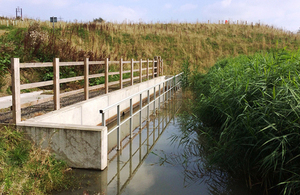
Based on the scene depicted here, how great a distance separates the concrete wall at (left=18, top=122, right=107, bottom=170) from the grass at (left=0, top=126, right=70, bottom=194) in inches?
6.4

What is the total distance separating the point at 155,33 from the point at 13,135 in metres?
33.0

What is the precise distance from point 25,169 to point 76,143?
3.19 ft

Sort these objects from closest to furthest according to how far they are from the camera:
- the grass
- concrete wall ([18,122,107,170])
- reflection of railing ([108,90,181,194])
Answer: the grass
reflection of railing ([108,90,181,194])
concrete wall ([18,122,107,170])

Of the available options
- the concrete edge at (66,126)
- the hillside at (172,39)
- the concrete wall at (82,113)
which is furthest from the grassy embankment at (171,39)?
the concrete edge at (66,126)

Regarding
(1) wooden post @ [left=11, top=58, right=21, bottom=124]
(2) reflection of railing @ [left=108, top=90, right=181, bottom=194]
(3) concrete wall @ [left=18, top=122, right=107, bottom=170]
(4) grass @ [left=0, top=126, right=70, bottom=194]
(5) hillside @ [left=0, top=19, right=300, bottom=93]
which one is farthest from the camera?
(5) hillside @ [left=0, top=19, right=300, bottom=93]

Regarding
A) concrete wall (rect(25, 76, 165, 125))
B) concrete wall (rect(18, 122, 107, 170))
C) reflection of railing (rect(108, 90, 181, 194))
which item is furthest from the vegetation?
concrete wall (rect(25, 76, 165, 125))

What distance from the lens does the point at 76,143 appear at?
5.18 m

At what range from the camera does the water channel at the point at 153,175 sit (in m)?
4.45

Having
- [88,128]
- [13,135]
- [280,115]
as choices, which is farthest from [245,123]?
[13,135]

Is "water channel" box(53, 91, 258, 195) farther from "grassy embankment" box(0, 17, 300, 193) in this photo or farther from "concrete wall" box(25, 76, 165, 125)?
"grassy embankment" box(0, 17, 300, 193)

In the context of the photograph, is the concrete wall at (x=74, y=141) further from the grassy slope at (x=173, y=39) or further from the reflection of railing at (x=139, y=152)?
the grassy slope at (x=173, y=39)

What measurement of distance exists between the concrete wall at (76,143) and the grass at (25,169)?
0.16m

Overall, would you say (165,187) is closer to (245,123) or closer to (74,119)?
(245,123)

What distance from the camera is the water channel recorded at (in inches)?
175
